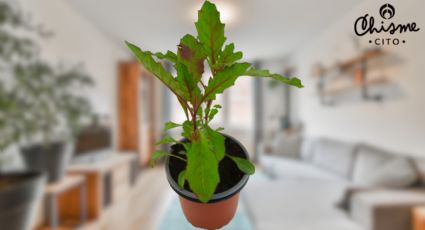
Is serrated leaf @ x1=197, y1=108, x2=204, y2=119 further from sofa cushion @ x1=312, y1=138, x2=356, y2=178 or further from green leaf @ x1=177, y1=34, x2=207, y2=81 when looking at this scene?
sofa cushion @ x1=312, y1=138, x2=356, y2=178

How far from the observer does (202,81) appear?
29cm

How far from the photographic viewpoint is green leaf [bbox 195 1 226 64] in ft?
0.90

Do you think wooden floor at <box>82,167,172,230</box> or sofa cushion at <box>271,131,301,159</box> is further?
sofa cushion at <box>271,131,301,159</box>

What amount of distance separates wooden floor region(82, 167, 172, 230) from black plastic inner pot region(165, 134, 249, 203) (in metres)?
1.40

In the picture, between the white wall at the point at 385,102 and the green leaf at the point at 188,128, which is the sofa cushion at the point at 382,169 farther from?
the green leaf at the point at 188,128

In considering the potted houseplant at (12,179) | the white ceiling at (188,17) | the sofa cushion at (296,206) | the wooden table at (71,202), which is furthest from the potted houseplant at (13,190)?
the sofa cushion at (296,206)

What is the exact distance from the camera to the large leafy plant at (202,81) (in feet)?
0.86

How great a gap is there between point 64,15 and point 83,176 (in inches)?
50.5

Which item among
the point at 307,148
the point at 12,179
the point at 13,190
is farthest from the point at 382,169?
the point at 12,179

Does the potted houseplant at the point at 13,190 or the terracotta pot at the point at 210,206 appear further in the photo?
the potted houseplant at the point at 13,190

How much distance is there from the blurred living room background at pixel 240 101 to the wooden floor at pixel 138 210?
0.02 m

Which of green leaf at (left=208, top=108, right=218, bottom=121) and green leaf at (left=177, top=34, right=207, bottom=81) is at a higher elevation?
green leaf at (left=177, top=34, right=207, bottom=81)

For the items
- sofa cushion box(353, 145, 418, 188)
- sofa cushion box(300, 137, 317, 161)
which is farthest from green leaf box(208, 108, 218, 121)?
sofa cushion box(300, 137, 317, 161)

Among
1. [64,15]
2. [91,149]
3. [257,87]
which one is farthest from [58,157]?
[257,87]
